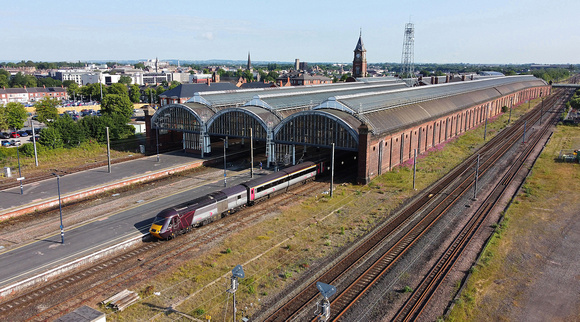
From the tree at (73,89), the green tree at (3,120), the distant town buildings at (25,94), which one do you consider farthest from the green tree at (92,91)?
the green tree at (3,120)

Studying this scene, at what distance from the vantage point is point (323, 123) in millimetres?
54594

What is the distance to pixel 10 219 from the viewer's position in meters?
40.6

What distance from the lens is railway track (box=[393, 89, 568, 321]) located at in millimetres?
24547

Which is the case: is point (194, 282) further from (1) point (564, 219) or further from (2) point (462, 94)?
(2) point (462, 94)

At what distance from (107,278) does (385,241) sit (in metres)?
21.6

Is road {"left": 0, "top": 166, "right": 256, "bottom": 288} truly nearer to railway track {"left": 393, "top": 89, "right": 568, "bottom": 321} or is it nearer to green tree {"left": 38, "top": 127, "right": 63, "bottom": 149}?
railway track {"left": 393, "top": 89, "right": 568, "bottom": 321}

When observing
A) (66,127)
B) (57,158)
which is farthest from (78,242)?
(66,127)

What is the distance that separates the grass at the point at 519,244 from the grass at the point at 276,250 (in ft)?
33.3

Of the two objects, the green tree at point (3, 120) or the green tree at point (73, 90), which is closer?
the green tree at point (3, 120)

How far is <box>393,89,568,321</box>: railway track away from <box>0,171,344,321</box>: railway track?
16.9 meters

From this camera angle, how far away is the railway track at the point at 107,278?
25031 mm

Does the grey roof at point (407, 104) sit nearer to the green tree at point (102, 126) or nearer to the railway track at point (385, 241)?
the railway track at point (385, 241)

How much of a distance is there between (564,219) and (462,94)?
2637 inches

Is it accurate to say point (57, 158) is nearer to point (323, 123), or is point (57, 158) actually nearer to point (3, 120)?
point (3, 120)
